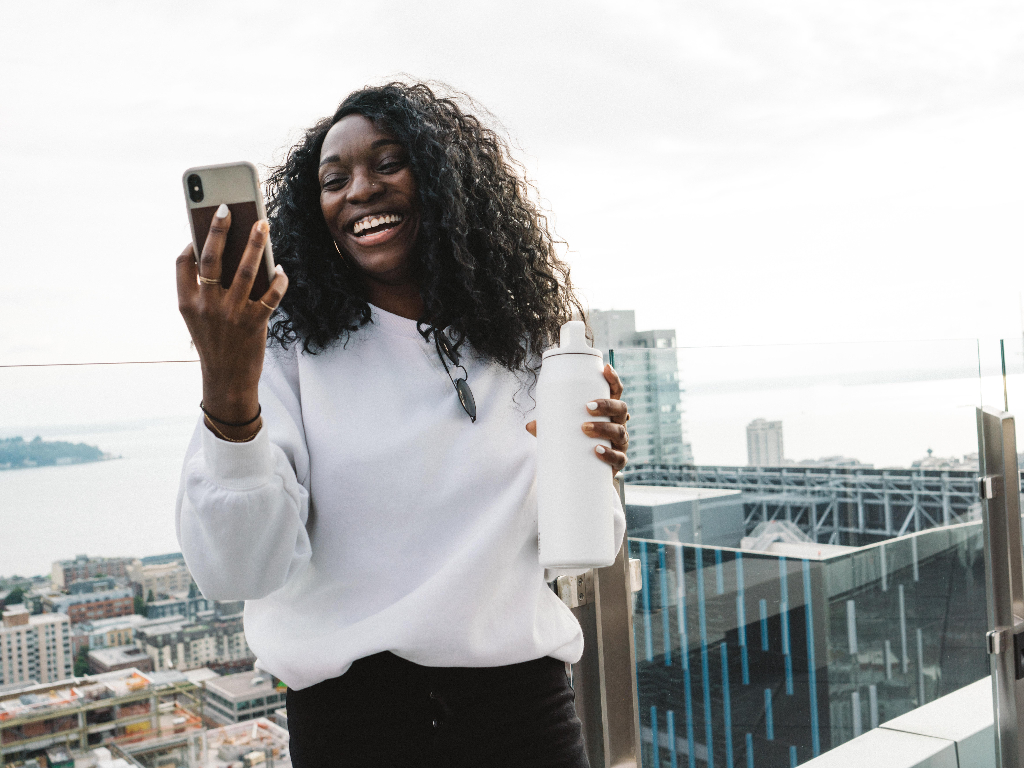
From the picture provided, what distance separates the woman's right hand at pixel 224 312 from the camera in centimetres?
69

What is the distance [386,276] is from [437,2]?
422cm

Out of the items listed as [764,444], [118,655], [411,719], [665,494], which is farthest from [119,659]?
[764,444]

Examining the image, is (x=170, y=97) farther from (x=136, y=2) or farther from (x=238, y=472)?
(x=238, y=472)

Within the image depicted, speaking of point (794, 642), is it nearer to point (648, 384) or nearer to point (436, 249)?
point (648, 384)

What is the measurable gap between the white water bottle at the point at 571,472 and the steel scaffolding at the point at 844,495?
688mm

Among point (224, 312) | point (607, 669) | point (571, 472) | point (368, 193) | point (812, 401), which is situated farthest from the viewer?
point (812, 401)

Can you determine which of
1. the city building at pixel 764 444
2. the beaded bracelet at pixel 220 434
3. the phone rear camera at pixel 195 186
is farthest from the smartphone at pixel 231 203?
the city building at pixel 764 444

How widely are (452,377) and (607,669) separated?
688 millimetres

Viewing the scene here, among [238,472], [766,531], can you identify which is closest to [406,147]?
[238,472]

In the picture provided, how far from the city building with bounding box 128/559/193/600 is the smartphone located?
0.60m

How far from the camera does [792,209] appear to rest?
27.0ft

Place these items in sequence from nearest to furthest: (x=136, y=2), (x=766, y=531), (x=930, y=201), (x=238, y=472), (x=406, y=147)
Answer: (x=238, y=472), (x=406, y=147), (x=766, y=531), (x=136, y=2), (x=930, y=201)

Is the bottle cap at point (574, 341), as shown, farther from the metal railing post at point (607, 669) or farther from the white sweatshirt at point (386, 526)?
the metal railing post at point (607, 669)

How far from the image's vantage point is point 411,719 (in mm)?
900
